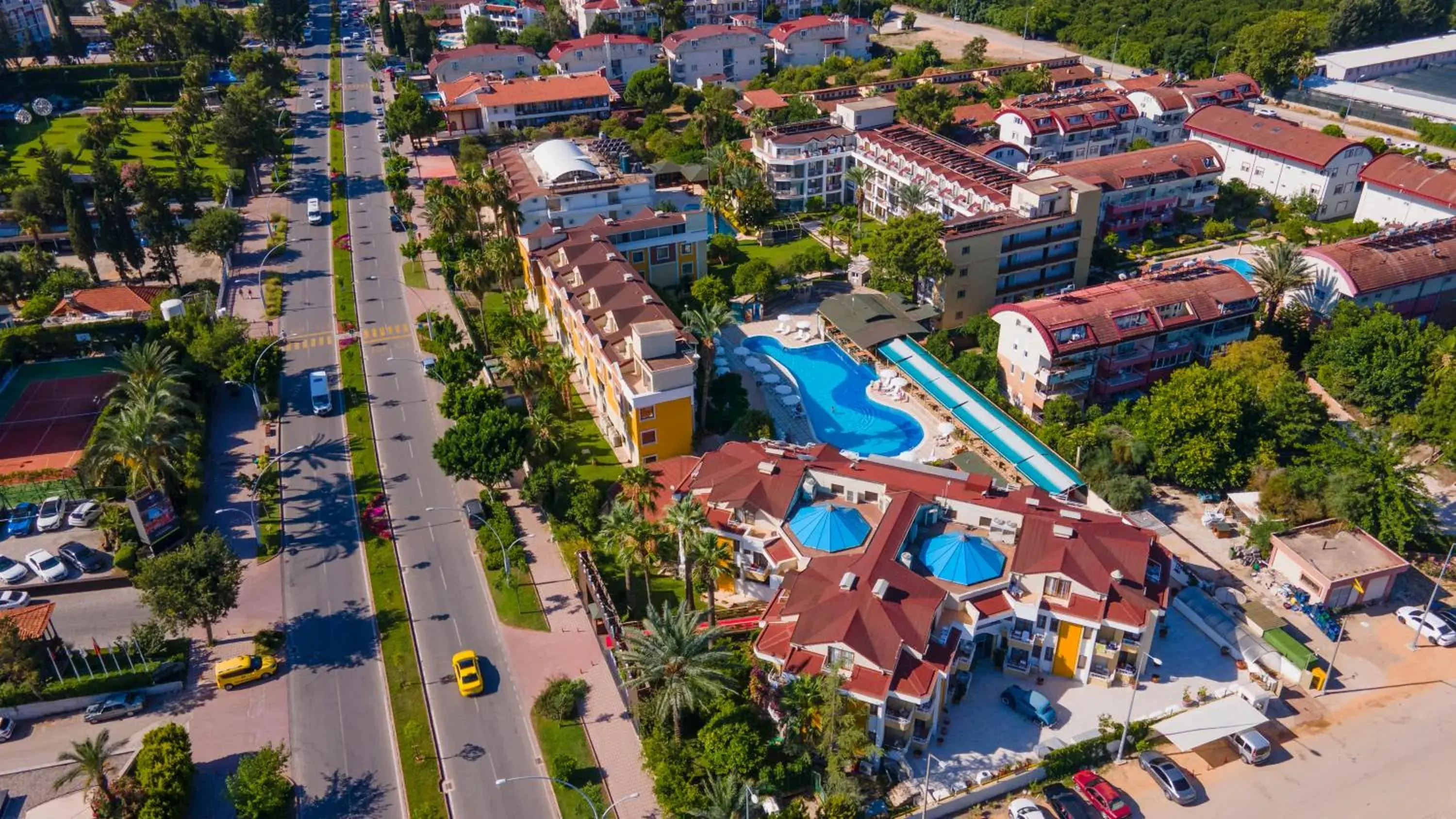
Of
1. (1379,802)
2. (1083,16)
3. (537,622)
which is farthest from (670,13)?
(1379,802)

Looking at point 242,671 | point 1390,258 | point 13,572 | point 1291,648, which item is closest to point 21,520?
point 13,572

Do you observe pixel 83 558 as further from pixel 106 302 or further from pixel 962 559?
pixel 962 559

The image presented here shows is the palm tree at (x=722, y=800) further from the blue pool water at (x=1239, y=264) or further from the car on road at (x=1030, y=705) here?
the blue pool water at (x=1239, y=264)

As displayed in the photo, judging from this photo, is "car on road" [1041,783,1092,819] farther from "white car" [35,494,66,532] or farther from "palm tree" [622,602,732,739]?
"white car" [35,494,66,532]

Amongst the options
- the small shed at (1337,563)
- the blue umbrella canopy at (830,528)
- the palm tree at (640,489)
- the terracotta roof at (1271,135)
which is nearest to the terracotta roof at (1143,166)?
the terracotta roof at (1271,135)

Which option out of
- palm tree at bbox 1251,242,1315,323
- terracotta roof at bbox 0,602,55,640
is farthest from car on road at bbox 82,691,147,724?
palm tree at bbox 1251,242,1315,323

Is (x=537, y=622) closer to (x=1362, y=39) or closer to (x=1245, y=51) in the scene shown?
(x=1245, y=51)
